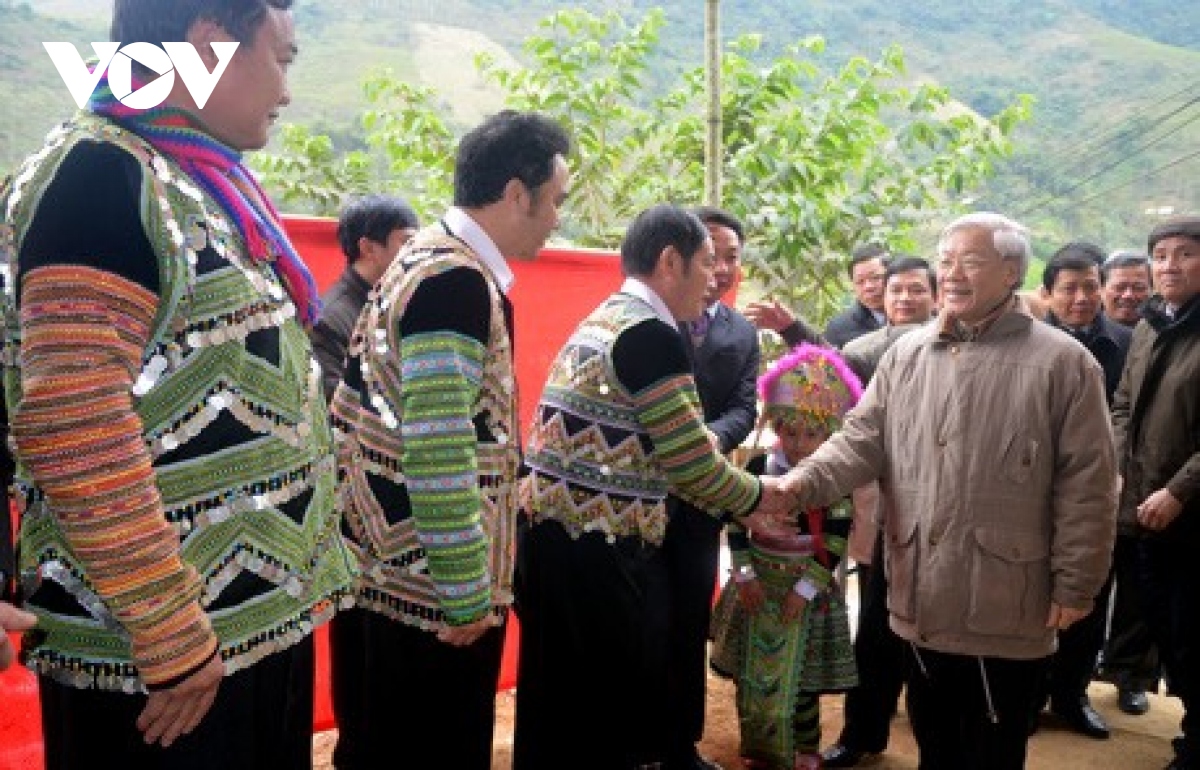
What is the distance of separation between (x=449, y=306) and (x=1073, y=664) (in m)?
3.48

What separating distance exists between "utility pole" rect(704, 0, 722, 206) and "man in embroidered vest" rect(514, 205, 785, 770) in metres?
3.37

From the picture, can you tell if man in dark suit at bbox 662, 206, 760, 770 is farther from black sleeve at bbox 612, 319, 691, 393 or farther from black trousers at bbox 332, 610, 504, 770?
black trousers at bbox 332, 610, 504, 770

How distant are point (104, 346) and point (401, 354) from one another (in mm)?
837

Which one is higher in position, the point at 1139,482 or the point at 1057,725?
the point at 1139,482

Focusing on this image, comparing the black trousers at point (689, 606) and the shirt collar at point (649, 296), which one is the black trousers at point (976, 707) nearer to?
the black trousers at point (689, 606)

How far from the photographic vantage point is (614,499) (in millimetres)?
2934

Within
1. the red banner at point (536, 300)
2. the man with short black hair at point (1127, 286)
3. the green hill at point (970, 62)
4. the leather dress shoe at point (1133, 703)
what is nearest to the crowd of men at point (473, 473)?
the leather dress shoe at point (1133, 703)

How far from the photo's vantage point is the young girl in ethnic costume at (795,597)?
146 inches

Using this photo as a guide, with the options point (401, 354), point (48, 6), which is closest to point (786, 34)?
point (48, 6)

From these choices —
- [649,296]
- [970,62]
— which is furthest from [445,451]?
[970,62]

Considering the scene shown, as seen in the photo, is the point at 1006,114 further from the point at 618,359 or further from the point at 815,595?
the point at 618,359

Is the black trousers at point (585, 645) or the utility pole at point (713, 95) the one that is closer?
the black trousers at point (585, 645)

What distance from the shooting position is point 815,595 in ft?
12.2

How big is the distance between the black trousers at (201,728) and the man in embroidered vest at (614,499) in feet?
4.20
